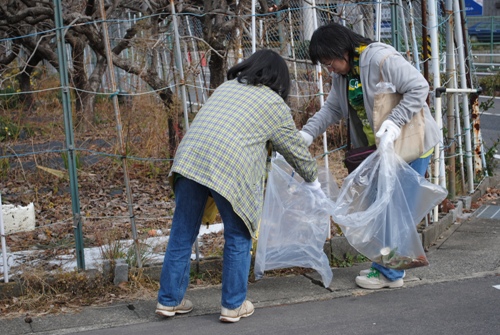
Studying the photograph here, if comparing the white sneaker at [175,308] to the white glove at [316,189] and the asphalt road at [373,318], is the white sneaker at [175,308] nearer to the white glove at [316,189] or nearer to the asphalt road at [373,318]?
the asphalt road at [373,318]

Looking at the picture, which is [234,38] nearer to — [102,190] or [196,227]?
[102,190]

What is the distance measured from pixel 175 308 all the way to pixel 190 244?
426 millimetres

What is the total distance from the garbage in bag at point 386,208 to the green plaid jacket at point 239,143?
62 centimetres

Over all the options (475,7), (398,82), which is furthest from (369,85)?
(475,7)

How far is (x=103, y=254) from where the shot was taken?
16.5 ft

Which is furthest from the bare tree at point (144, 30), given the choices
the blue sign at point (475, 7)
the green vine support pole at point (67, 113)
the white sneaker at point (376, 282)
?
the blue sign at point (475, 7)

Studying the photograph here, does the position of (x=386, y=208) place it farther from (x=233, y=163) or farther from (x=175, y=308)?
(x=175, y=308)

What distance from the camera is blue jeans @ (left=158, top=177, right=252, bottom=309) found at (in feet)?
13.7

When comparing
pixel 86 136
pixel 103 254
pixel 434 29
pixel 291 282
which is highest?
pixel 434 29

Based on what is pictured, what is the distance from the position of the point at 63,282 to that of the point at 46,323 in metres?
0.45

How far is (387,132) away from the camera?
14.7ft

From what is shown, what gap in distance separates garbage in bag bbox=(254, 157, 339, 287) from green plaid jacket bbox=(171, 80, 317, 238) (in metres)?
0.49

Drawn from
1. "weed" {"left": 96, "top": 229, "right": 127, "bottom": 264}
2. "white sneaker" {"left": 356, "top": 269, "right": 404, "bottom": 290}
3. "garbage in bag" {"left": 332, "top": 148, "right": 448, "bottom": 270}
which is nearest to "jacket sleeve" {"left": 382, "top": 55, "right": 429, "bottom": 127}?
"garbage in bag" {"left": 332, "top": 148, "right": 448, "bottom": 270}

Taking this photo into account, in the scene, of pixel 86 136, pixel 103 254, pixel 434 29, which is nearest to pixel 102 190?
pixel 86 136
